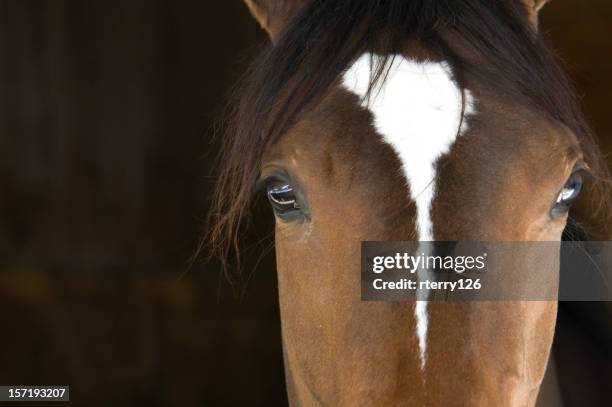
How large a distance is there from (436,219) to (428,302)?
0.13m

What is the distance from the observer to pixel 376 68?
4.90 ft

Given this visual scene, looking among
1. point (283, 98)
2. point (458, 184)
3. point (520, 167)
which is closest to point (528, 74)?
point (520, 167)

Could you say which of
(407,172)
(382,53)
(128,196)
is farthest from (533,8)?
(128,196)

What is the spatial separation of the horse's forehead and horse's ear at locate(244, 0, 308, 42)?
1.80ft

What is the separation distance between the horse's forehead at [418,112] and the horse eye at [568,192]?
0.24 meters

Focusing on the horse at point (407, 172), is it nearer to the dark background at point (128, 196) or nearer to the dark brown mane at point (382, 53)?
the dark brown mane at point (382, 53)

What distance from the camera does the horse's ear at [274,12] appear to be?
2.02 metres

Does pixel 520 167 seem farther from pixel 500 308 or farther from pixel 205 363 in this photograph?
pixel 205 363

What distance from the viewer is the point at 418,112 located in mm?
1395

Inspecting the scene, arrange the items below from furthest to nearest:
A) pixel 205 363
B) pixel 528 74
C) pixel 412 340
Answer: pixel 205 363, pixel 528 74, pixel 412 340

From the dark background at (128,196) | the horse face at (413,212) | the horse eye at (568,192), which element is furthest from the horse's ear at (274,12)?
the dark background at (128,196)

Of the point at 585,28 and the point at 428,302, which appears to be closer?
the point at 428,302

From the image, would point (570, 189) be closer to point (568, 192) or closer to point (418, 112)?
point (568, 192)

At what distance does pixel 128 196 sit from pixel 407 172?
11.8ft
